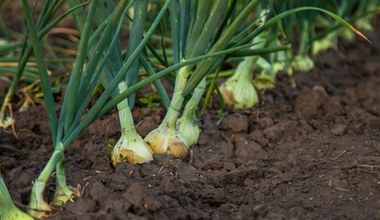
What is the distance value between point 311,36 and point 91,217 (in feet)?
6.79

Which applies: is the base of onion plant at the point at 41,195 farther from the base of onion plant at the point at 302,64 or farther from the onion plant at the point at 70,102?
the base of onion plant at the point at 302,64

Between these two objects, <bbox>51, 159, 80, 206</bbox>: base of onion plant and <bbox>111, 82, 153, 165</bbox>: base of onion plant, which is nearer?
<bbox>51, 159, 80, 206</bbox>: base of onion plant

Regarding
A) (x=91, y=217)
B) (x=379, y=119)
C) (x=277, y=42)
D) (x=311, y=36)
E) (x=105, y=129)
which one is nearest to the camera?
(x=91, y=217)

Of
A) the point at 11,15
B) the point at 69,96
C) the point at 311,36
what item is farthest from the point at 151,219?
the point at 11,15

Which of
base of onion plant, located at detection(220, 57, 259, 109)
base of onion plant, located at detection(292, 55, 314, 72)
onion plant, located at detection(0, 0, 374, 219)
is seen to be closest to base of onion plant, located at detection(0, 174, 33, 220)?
onion plant, located at detection(0, 0, 374, 219)

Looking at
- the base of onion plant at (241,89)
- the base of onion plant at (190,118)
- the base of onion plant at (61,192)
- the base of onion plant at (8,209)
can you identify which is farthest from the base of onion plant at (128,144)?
the base of onion plant at (241,89)

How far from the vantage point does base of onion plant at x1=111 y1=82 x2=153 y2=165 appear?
250 cm

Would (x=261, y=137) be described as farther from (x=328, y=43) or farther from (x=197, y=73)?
(x=328, y=43)

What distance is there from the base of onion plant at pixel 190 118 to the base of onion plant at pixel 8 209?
72cm

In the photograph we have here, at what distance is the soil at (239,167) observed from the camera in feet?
7.22

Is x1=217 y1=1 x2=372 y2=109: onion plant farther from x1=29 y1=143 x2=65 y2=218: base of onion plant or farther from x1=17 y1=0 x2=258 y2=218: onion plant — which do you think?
x1=29 y1=143 x2=65 y2=218: base of onion plant

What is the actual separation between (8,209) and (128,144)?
525 mm

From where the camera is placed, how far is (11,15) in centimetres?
504

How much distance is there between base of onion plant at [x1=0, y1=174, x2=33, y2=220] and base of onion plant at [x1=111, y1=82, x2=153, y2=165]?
48 cm
